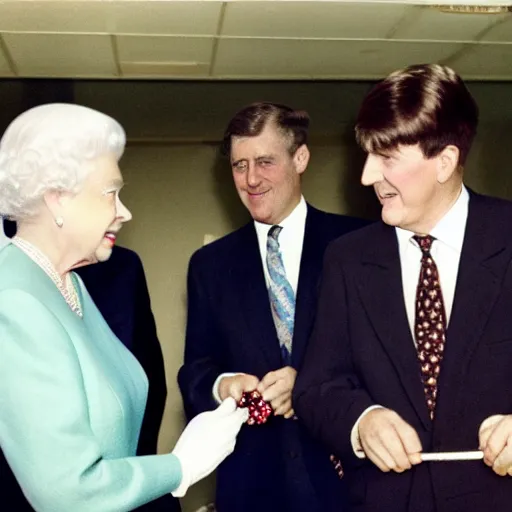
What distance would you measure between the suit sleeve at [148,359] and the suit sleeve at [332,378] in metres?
0.47

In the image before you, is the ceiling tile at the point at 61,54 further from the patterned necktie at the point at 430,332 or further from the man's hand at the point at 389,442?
the man's hand at the point at 389,442

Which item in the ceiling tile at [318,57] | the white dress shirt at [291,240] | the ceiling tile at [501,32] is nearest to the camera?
the white dress shirt at [291,240]

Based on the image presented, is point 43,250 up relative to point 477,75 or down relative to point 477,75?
down

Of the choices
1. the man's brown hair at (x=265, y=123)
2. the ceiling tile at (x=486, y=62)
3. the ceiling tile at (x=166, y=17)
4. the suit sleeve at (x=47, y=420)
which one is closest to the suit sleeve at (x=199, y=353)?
the man's brown hair at (x=265, y=123)

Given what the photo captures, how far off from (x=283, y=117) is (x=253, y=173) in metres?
0.21

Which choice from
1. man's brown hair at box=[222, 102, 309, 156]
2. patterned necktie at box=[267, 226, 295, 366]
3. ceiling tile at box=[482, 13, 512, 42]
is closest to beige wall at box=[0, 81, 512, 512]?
ceiling tile at box=[482, 13, 512, 42]

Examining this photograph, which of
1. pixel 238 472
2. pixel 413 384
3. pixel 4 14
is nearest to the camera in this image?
pixel 413 384

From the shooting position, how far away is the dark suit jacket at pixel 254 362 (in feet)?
7.35

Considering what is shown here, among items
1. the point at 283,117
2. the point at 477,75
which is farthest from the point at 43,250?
the point at 477,75

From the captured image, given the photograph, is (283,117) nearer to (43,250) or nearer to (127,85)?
(43,250)

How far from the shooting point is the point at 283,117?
2.49 metres

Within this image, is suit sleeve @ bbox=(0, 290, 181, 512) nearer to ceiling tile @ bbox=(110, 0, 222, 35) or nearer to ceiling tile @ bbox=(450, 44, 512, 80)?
ceiling tile @ bbox=(110, 0, 222, 35)

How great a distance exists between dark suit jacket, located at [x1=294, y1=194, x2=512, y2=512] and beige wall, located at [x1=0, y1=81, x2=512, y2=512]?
1.53 m

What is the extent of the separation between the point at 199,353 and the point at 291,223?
1.40 ft
